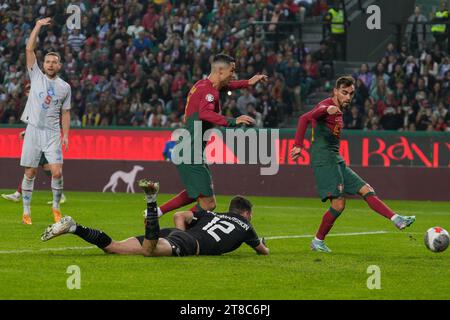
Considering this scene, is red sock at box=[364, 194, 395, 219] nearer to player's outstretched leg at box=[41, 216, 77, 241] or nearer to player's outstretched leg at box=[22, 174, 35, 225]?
player's outstretched leg at box=[41, 216, 77, 241]

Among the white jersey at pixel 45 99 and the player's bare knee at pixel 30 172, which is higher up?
the white jersey at pixel 45 99

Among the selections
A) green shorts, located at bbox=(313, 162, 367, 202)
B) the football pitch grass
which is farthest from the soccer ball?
green shorts, located at bbox=(313, 162, 367, 202)

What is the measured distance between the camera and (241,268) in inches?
492

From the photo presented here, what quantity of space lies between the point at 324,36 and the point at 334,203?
18048 millimetres

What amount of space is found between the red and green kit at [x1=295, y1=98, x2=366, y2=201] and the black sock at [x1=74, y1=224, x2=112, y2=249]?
9.97 feet

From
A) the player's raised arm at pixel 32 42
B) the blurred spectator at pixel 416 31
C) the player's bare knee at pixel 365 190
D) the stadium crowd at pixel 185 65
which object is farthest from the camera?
the blurred spectator at pixel 416 31

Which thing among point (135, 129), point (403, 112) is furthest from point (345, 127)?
point (135, 129)

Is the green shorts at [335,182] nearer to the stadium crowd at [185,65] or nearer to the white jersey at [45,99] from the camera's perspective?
the white jersey at [45,99]

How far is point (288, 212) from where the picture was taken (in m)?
22.4

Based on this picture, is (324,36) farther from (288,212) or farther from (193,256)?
(193,256)

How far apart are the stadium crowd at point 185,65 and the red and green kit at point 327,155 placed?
1354cm

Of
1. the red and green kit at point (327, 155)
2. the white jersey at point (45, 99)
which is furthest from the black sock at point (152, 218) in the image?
the white jersey at point (45, 99)

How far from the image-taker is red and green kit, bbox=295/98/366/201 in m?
14.7

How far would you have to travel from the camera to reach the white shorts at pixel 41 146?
17750 millimetres
